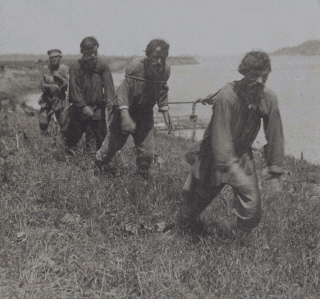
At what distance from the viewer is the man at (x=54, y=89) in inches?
352

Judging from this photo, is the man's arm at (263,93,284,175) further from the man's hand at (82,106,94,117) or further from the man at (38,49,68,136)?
the man at (38,49,68,136)

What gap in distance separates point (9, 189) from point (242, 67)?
9.59 feet

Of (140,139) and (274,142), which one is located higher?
(274,142)

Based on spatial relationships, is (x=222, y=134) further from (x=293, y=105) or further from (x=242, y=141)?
(x=293, y=105)

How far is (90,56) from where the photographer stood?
6375 mm

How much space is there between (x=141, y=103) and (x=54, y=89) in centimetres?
423

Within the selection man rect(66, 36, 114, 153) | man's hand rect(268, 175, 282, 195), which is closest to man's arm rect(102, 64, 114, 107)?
man rect(66, 36, 114, 153)

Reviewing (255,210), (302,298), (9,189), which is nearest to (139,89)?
(9,189)

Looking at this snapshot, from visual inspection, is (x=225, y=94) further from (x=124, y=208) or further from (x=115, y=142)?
(x=115, y=142)

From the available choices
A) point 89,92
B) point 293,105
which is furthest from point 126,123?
point 293,105

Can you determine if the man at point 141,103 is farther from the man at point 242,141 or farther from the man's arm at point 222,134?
the man's arm at point 222,134

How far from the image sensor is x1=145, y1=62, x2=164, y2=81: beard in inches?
204

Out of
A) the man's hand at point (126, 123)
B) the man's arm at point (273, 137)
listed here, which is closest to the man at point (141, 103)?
the man's hand at point (126, 123)

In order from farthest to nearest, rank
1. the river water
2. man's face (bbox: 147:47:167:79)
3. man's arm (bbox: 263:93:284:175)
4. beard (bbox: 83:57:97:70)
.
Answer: the river water
beard (bbox: 83:57:97:70)
man's face (bbox: 147:47:167:79)
man's arm (bbox: 263:93:284:175)
